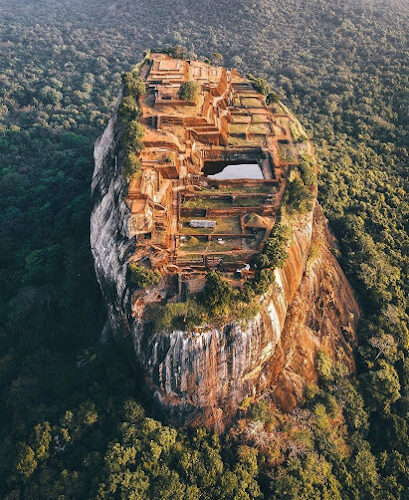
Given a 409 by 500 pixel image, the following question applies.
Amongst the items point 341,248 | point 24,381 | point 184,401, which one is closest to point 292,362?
point 184,401

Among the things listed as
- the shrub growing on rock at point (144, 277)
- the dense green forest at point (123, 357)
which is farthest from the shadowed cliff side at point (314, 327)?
the shrub growing on rock at point (144, 277)

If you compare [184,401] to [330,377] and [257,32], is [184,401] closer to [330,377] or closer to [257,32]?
[330,377]

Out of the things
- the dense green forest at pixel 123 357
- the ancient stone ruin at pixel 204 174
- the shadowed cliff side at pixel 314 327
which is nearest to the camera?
the dense green forest at pixel 123 357

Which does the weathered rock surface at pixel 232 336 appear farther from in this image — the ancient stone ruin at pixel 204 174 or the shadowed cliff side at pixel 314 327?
the ancient stone ruin at pixel 204 174

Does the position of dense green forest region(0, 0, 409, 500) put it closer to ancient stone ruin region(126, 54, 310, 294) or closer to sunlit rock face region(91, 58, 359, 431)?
sunlit rock face region(91, 58, 359, 431)

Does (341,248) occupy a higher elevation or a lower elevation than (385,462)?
higher

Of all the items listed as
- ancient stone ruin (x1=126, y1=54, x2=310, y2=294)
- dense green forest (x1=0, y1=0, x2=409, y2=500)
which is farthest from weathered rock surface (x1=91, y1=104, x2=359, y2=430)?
ancient stone ruin (x1=126, y1=54, x2=310, y2=294)
